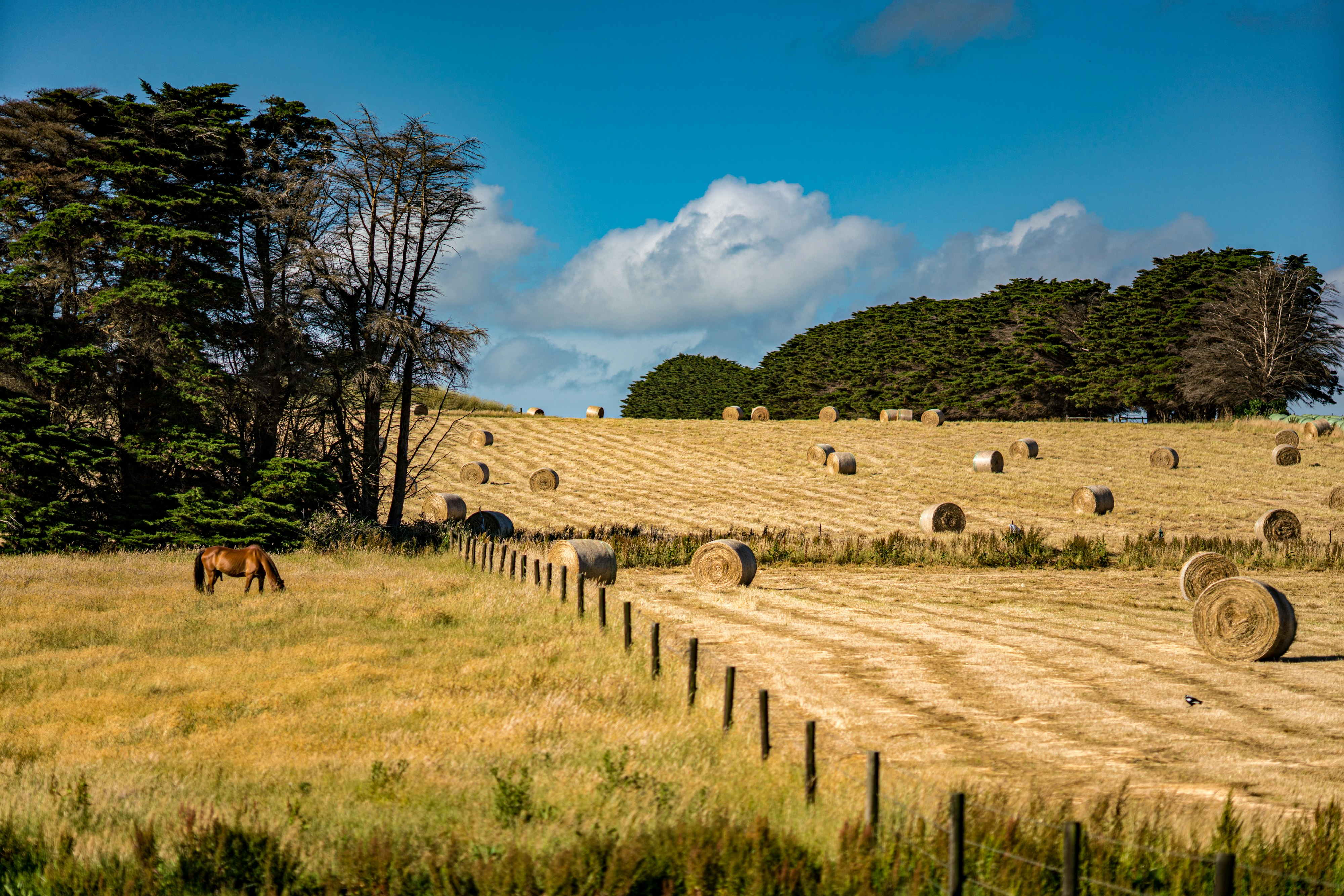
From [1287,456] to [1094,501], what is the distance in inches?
679

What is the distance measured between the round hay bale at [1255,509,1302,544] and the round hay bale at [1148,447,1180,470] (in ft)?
47.7

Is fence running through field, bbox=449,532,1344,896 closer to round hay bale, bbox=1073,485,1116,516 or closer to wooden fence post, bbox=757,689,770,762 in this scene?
wooden fence post, bbox=757,689,770,762

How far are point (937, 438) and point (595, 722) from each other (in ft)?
153

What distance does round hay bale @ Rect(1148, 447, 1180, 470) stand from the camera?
150ft

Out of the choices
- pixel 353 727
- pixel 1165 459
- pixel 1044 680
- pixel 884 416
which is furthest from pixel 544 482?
pixel 353 727

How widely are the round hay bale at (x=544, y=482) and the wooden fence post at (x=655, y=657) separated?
1109 inches

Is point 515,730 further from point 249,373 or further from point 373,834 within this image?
point 249,373

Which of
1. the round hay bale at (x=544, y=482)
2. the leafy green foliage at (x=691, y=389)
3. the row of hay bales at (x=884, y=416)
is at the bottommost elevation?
the round hay bale at (x=544, y=482)

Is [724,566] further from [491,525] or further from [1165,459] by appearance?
[1165,459]

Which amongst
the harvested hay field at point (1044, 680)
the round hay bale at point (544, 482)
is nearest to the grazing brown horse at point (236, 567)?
the harvested hay field at point (1044, 680)

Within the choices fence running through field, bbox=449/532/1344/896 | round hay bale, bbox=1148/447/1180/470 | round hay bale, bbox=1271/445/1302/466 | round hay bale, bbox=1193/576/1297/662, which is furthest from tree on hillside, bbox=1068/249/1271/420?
fence running through field, bbox=449/532/1344/896

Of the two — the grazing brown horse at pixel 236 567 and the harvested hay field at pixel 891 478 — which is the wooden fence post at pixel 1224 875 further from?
the harvested hay field at pixel 891 478

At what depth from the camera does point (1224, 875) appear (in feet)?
17.2

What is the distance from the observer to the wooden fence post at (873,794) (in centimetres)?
752
